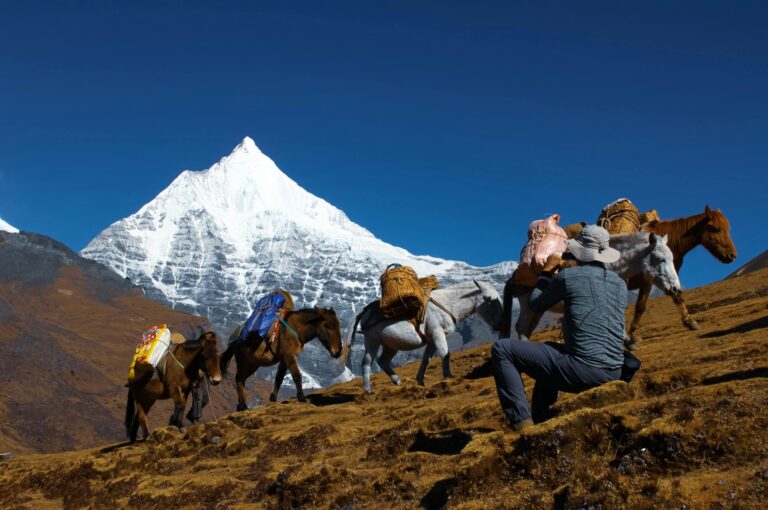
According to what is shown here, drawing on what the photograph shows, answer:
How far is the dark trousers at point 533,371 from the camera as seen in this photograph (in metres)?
8.28

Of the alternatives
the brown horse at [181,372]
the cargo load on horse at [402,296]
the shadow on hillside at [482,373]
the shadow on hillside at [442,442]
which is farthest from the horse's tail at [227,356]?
the shadow on hillside at [442,442]

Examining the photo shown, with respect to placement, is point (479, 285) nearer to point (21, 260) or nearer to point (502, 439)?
point (502, 439)

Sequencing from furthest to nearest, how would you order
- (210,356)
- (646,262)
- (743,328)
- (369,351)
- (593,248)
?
1. (369,351)
2. (210,356)
3. (646,262)
4. (743,328)
5. (593,248)

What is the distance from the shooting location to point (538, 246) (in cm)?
1588

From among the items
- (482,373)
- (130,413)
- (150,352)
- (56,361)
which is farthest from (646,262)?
(56,361)

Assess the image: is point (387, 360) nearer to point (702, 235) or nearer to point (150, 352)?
point (150, 352)

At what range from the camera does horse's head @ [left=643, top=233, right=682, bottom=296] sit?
57.6 ft

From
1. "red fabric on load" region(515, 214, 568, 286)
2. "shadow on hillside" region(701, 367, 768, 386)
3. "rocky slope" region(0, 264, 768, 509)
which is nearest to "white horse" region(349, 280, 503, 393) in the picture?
"rocky slope" region(0, 264, 768, 509)

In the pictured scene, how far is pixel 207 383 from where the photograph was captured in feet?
67.3

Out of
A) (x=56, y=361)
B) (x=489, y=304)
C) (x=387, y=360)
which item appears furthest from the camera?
(x=56, y=361)

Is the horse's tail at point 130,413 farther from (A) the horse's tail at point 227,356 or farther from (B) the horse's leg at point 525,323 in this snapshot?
(B) the horse's leg at point 525,323

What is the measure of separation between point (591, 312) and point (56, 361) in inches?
5218

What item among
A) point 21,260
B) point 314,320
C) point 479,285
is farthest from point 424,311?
point 21,260

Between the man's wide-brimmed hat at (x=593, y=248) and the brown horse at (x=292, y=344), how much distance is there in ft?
44.2
